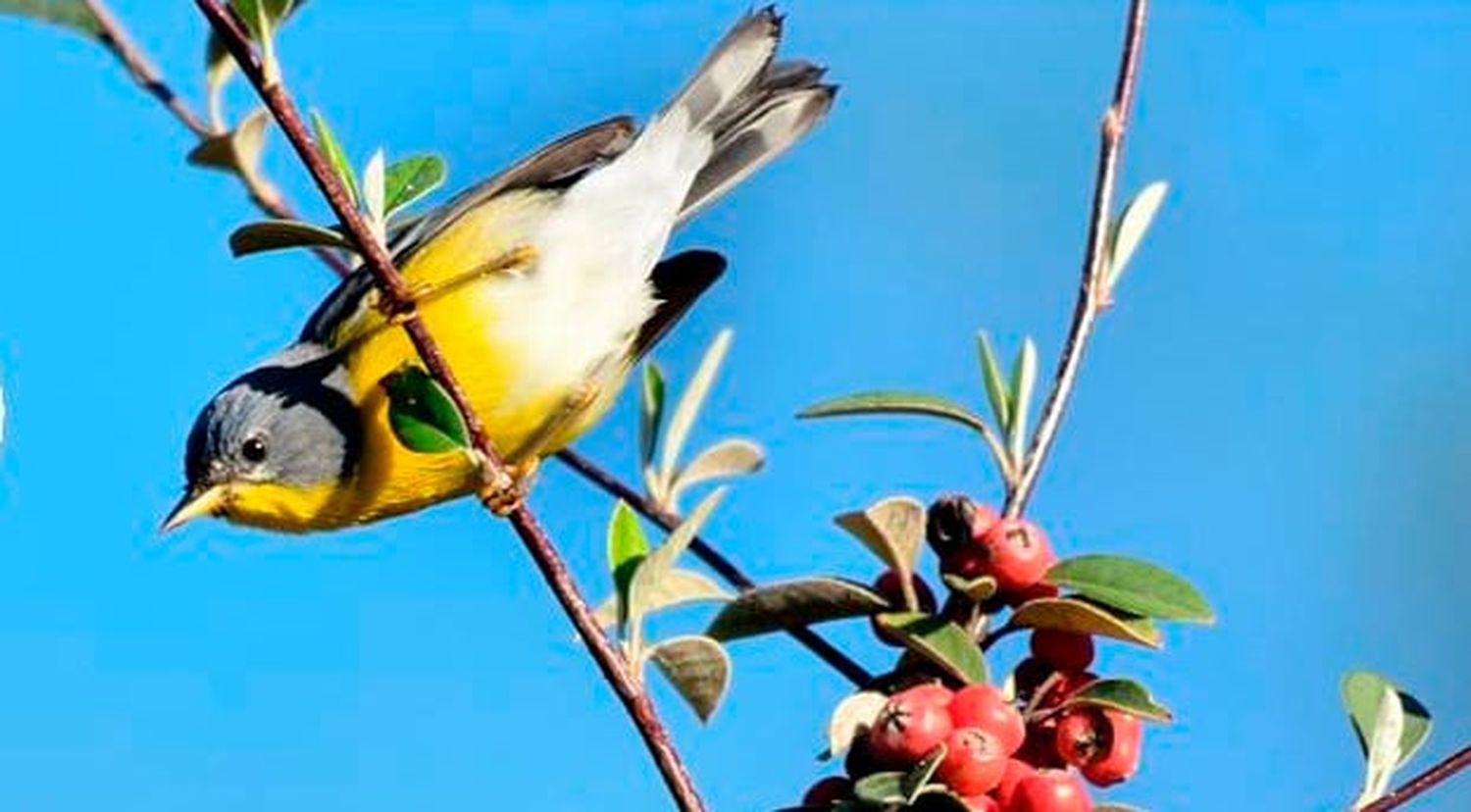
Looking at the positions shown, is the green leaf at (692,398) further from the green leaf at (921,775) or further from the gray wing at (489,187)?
the green leaf at (921,775)

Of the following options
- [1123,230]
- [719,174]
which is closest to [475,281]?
[719,174]

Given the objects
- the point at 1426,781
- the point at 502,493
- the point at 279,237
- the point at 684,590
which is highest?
the point at 279,237

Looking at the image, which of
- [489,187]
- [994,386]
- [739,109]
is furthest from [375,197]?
[739,109]

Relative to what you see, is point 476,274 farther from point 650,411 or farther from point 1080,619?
point 1080,619

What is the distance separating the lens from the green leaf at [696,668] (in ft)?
5.73

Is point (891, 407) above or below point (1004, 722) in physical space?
above

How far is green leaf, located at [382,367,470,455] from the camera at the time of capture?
1.93 meters

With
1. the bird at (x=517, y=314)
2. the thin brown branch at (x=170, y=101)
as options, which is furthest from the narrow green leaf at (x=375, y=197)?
the bird at (x=517, y=314)

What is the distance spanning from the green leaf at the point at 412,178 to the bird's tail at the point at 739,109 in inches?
41.3

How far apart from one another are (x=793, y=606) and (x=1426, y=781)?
1.65 feet

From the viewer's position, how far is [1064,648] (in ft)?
5.76

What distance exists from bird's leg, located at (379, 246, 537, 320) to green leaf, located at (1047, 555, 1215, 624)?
1704 mm

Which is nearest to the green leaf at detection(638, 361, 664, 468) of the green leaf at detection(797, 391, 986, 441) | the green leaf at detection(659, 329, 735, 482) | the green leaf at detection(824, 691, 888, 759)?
the green leaf at detection(659, 329, 735, 482)

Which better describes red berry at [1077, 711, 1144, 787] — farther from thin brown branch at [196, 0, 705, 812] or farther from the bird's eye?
the bird's eye
